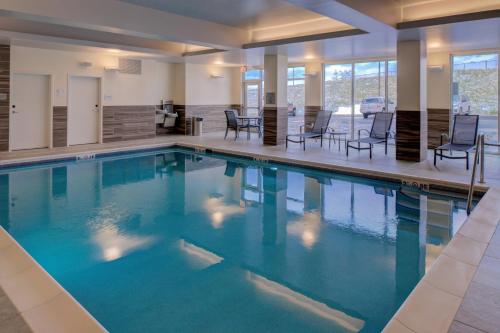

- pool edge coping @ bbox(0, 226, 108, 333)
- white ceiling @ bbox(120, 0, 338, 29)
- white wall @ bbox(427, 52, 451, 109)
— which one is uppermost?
white ceiling @ bbox(120, 0, 338, 29)

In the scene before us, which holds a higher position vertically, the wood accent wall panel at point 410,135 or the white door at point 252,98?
the white door at point 252,98

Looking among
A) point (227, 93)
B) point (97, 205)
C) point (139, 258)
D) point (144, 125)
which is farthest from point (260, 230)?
point (227, 93)

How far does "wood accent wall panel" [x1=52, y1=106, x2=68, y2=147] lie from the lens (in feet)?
31.9

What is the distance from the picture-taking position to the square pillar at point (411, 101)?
24.3 ft

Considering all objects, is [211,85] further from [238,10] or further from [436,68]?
[436,68]

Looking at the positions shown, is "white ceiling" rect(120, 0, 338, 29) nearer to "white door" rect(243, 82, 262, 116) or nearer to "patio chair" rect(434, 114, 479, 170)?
"patio chair" rect(434, 114, 479, 170)

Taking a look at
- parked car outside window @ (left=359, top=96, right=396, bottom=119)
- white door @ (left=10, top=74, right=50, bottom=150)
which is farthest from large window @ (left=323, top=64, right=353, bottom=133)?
white door @ (left=10, top=74, right=50, bottom=150)

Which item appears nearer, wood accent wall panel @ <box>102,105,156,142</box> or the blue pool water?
the blue pool water

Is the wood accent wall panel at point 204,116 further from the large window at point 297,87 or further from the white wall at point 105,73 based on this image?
the large window at point 297,87

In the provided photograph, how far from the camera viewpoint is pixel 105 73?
10641 mm

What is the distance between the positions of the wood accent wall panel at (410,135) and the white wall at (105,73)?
24.5ft

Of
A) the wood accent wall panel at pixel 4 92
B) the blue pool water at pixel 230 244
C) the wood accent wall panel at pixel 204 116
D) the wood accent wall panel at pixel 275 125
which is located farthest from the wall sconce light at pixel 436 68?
the wood accent wall panel at pixel 4 92

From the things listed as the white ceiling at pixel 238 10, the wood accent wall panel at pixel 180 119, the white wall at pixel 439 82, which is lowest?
the wood accent wall panel at pixel 180 119

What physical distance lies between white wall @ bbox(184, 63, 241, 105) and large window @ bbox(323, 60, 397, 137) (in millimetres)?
3837
